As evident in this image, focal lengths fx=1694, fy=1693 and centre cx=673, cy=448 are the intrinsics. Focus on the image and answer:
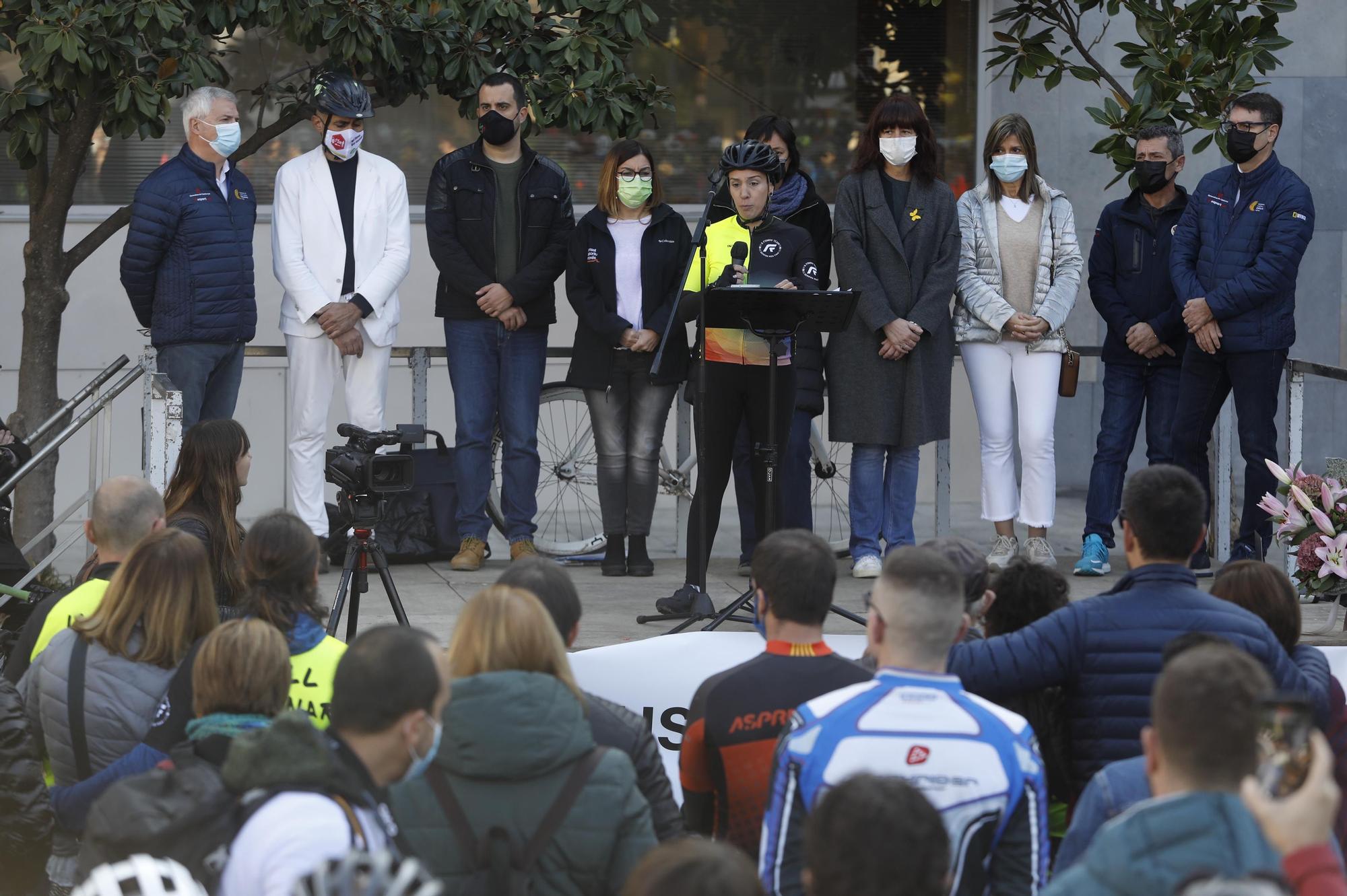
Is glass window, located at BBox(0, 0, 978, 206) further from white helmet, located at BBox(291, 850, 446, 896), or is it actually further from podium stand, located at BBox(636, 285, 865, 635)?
white helmet, located at BBox(291, 850, 446, 896)

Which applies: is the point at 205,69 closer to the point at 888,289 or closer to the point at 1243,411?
the point at 888,289

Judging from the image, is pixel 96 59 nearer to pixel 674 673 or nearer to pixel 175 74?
pixel 175 74

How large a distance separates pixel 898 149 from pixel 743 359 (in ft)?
4.46

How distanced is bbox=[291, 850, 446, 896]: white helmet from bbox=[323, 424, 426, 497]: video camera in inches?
Result: 151

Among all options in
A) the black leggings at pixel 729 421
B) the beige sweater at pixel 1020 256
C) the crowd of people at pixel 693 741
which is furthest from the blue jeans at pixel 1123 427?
the crowd of people at pixel 693 741

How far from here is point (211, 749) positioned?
315 cm

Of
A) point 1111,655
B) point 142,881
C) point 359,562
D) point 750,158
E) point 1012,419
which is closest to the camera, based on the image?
point 142,881

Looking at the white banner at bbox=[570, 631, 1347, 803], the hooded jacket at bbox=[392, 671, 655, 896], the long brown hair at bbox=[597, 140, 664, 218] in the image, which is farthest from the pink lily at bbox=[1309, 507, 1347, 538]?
the hooded jacket at bbox=[392, 671, 655, 896]

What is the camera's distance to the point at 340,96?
7.45 m

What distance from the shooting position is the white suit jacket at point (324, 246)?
755 cm

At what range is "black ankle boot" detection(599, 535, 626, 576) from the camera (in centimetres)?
786

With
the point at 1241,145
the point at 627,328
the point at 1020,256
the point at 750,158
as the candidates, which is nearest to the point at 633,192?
the point at 627,328

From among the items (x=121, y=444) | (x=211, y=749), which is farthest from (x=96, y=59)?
(x=211, y=749)

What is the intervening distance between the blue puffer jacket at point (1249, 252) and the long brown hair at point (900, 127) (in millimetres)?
1184
